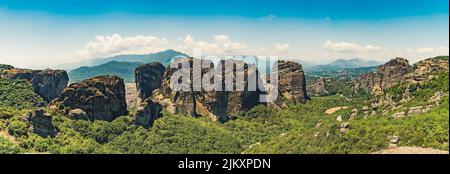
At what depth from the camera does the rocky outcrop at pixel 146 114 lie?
82062 millimetres

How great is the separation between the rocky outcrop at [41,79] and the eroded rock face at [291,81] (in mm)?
51919

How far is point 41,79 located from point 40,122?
4056 cm

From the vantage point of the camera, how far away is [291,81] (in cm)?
11988

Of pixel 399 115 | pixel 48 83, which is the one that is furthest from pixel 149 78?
pixel 399 115

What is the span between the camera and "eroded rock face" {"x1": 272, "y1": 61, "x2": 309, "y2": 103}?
117625 millimetres

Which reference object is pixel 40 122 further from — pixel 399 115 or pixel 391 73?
pixel 391 73

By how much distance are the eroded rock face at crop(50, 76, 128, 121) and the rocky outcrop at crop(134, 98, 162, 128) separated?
13.9ft

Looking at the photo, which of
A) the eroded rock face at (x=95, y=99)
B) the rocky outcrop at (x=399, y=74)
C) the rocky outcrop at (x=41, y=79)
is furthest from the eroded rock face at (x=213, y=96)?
the rocky outcrop at (x=399, y=74)

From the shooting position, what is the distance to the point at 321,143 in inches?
2083

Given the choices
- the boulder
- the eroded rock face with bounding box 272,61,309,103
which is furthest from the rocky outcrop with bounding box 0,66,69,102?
the boulder

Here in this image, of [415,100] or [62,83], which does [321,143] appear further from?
[62,83]

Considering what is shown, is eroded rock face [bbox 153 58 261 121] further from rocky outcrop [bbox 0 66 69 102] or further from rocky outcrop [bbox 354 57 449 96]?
rocky outcrop [bbox 354 57 449 96]

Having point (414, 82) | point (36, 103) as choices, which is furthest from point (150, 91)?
point (414, 82)
